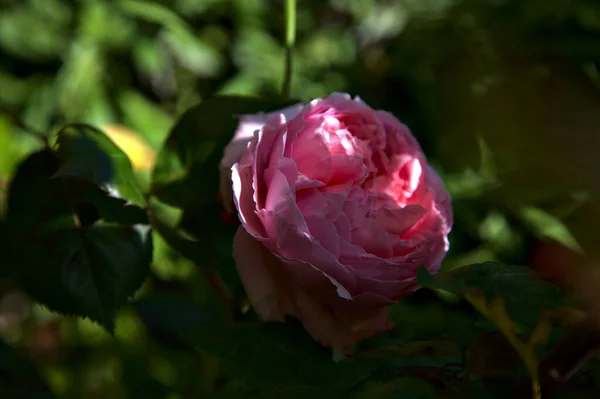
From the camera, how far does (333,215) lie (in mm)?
485

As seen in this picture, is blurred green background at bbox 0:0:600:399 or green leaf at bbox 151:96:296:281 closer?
green leaf at bbox 151:96:296:281

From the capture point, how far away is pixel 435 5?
158 centimetres

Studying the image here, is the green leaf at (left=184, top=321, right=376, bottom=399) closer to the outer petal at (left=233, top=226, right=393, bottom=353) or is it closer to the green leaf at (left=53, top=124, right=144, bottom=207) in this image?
the outer petal at (left=233, top=226, right=393, bottom=353)

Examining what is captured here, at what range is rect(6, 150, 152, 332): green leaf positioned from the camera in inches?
21.1

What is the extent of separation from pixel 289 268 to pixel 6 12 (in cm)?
131

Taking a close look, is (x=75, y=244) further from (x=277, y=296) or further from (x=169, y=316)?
(x=169, y=316)

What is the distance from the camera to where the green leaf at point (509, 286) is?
0.40 m

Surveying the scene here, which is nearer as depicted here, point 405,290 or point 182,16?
point 405,290

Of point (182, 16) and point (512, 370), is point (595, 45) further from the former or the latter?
point (182, 16)

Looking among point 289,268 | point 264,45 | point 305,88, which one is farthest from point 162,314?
point 264,45

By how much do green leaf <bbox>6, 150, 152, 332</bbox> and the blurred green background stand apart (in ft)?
0.65

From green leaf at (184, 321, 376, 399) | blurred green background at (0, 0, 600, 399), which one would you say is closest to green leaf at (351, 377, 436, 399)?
green leaf at (184, 321, 376, 399)

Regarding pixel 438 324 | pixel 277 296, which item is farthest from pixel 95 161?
pixel 438 324

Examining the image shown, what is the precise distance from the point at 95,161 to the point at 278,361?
8.8 inches
